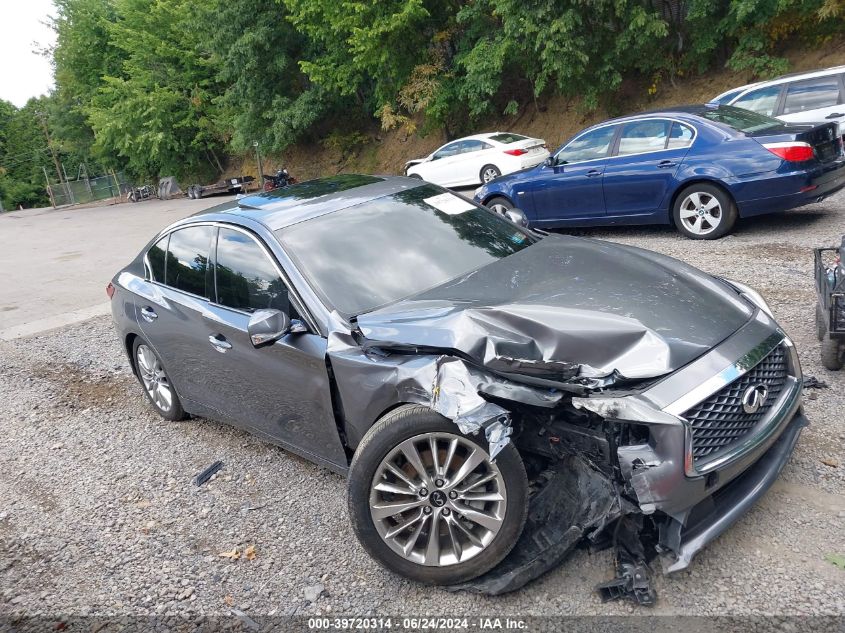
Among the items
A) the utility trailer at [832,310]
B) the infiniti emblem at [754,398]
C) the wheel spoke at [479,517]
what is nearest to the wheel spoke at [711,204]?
the utility trailer at [832,310]

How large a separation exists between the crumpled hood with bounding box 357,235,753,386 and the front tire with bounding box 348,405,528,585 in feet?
1.18

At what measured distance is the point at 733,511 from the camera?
8.95 feet

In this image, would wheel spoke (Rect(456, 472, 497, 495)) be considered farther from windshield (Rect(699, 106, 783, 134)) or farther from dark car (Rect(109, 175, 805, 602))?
windshield (Rect(699, 106, 783, 134))

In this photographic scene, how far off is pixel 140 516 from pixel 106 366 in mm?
3561

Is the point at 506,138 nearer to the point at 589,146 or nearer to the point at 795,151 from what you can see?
the point at 589,146

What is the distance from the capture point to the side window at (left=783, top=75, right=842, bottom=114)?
408 inches

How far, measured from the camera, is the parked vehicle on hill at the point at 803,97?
10312mm

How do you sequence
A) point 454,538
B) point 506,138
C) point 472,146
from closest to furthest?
1. point 454,538
2. point 506,138
3. point 472,146

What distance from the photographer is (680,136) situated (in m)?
8.16

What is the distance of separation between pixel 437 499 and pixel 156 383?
10.6 ft

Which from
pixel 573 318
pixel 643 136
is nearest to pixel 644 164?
pixel 643 136

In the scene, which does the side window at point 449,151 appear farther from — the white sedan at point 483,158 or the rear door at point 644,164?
the rear door at point 644,164

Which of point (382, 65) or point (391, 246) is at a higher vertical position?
point (382, 65)

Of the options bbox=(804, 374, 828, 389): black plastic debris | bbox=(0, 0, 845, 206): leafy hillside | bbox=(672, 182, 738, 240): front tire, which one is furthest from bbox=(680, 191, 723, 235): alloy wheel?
bbox=(0, 0, 845, 206): leafy hillside
